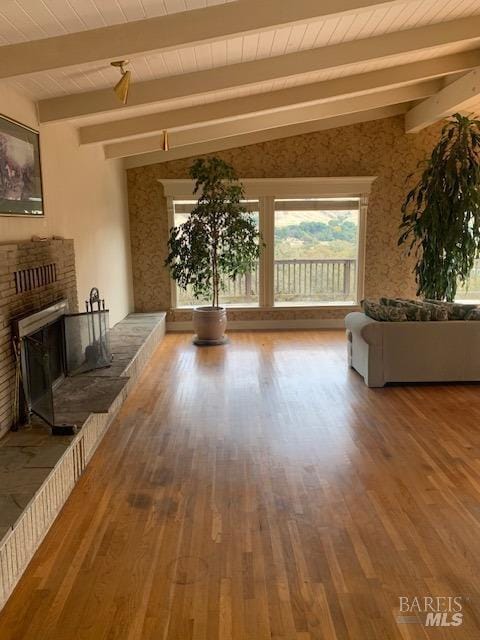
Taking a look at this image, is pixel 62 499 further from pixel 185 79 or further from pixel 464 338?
pixel 464 338

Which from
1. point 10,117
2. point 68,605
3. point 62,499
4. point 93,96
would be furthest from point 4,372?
point 93,96

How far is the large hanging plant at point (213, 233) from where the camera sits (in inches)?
252

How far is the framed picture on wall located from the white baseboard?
3.99 meters

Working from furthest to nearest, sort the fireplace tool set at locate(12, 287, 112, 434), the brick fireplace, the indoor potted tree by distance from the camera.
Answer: the indoor potted tree, the fireplace tool set at locate(12, 287, 112, 434), the brick fireplace

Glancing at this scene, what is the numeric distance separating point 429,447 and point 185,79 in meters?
3.46

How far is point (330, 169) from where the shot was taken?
7332 mm

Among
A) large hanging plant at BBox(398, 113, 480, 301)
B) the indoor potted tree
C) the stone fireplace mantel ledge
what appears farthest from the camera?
the indoor potted tree

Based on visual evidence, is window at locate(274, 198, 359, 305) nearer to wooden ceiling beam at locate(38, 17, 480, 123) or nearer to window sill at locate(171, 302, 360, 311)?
window sill at locate(171, 302, 360, 311)

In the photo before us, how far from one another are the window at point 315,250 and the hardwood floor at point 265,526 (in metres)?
3.45

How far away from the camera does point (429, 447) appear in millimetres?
3504

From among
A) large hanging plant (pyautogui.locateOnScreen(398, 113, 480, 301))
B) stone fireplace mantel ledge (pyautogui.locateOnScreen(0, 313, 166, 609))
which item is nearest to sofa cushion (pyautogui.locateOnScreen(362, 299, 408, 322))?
large hanging plant (pyautogui.locateOnScreen(398, 113, 480, 301))

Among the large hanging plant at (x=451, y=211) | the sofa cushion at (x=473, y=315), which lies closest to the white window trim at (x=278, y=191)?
the large hanging plant at (x=451, y=211)

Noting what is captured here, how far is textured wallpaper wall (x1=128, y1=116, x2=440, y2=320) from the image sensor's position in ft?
23.9

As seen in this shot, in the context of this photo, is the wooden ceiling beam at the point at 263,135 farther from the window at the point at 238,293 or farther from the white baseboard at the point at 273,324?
the white baseboard at the point at 273,324
